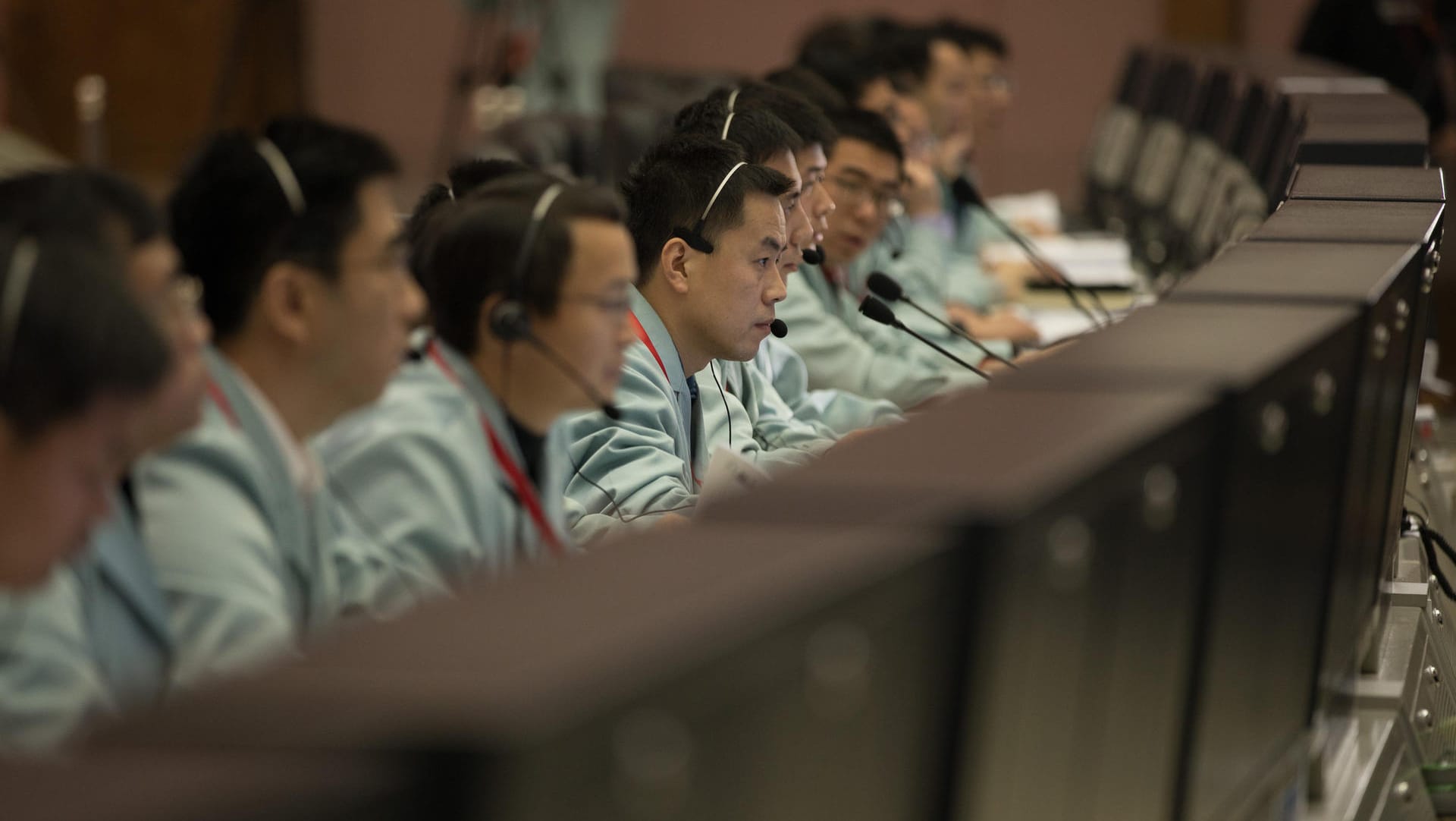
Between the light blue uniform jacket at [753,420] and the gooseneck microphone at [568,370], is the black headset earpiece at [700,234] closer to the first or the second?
the light blue uniform jacket at [753,420]

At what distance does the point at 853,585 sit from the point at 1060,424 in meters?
0.29

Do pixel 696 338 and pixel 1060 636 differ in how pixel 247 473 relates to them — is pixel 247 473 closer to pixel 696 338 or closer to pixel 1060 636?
pixel 1060 636

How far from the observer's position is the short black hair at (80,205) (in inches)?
44.0

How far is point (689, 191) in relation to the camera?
2.32 m

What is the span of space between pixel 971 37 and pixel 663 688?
218 inches

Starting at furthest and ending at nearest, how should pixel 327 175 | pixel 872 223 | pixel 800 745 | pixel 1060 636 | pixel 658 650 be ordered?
pixel 872 223 < pixel 327 175 < pixel 1060 636 < pixel 800 745 < pixel 658 650

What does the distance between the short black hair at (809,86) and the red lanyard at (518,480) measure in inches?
68.2

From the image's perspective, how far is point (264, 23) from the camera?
8930 millimetres

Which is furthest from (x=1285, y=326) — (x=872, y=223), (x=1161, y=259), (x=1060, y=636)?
(x=1161, y=259)

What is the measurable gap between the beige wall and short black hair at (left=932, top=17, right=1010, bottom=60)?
7.98 ft

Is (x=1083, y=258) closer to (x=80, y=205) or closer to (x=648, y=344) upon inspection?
(x=648, y=344)

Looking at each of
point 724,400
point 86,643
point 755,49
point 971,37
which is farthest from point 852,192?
point 755,49

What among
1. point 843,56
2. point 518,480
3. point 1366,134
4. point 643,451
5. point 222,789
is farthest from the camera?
point 843,56

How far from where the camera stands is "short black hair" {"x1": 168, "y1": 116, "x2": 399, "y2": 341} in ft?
4.66
